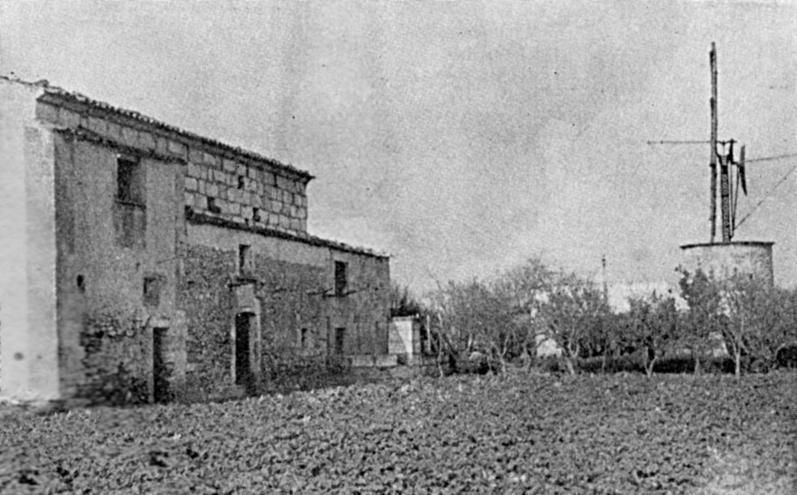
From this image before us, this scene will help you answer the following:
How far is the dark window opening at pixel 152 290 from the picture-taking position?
16016 mm

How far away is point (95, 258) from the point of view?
1474cm

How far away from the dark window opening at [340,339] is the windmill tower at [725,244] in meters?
8.85

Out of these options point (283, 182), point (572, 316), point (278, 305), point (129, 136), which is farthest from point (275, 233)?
point (572, 316)

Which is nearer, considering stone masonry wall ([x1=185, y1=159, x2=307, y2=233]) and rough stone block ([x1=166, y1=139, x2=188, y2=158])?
rough stone block ([x1=166, y1=139, x2=188, y2=158])

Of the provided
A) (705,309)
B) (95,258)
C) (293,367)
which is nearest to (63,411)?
(95,258)

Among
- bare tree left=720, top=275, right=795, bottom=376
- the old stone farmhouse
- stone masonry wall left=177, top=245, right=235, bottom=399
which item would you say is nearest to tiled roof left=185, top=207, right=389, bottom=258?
the old stone farmhouse

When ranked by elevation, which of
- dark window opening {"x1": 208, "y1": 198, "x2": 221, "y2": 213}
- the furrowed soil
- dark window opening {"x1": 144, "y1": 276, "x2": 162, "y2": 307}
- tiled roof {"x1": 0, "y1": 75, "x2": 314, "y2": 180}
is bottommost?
the furrowed soil

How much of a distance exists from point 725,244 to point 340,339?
9.90 metres

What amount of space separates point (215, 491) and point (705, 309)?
1458 cm

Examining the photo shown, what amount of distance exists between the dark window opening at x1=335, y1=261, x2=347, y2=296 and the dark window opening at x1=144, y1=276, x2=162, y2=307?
26.4 feet

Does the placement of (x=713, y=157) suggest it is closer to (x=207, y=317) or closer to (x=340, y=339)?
(x=340, y=339)

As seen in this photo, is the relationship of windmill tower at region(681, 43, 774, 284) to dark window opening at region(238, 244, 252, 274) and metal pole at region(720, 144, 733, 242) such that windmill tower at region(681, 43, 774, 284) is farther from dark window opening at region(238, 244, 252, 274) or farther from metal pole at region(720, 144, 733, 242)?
dark window opening at region(238, 244, 252, 274)

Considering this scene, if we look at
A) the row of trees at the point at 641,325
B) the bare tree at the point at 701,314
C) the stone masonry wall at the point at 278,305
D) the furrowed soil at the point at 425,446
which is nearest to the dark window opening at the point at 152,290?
the stone masonry wall at the point at 278,305

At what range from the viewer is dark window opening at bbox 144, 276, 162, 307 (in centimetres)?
1602
